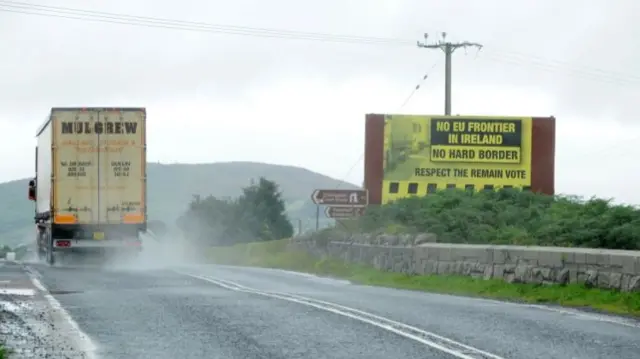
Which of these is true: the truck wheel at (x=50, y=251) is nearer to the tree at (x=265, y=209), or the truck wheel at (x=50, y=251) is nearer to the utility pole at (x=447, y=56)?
the utility pole at (x=447, y=56)

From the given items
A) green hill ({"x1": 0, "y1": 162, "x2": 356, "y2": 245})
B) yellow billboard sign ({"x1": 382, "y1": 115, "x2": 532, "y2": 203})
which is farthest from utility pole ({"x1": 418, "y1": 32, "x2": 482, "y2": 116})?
green hill ({"x1": 0, "y1": 162, "x2": 356, "y2": 245})

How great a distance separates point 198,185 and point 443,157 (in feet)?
458

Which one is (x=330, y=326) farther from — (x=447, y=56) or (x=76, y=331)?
(x=447, y=56)

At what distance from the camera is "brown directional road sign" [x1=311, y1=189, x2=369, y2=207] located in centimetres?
3412

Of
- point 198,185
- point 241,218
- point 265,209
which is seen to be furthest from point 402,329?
point 198,185

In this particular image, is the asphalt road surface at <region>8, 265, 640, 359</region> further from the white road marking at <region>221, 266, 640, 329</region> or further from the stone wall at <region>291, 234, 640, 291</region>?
the stone wall at <region>291, 234, 640, 291</region>

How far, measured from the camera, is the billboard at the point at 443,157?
44.3 metres

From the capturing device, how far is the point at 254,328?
13.0 meters

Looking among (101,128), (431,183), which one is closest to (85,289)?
(101,128)

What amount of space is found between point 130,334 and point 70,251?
20.8 m

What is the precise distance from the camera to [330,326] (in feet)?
43.6

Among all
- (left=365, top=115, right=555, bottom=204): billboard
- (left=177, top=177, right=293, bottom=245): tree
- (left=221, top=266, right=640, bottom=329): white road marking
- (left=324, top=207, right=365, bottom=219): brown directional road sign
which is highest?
(left=365, top=115, right=555, bottom=204): billboard

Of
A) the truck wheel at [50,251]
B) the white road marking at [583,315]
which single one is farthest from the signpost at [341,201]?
the white road marking at [583,315]

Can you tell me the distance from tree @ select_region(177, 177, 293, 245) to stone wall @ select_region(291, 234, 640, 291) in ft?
204
